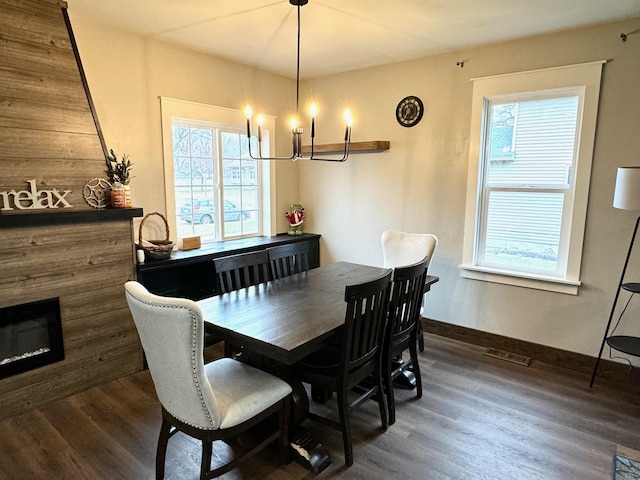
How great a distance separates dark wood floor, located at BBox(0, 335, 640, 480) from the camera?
6.61ft

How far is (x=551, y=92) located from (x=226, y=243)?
311cm

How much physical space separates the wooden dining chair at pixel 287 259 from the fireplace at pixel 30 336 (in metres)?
1.45

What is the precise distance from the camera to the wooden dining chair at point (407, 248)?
3.31 metres

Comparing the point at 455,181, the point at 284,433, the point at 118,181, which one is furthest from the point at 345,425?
the point at 455,181

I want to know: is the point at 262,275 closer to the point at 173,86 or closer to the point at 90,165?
the point at 90,165

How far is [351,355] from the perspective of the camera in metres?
2.05

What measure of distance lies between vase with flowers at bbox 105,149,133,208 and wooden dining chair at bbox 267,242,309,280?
3.59ft

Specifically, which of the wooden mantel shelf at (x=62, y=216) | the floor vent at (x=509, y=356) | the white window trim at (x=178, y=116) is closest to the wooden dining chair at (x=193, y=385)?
the wooden mantel shelf at (x=62, y=216)

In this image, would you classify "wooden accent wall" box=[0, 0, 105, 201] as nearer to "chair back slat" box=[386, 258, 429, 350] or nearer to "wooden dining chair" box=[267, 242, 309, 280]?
"wooden dining chair" box=[267, 242, 309, 280]

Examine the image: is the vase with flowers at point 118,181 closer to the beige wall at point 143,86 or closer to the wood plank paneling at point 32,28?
the beige wall at point 143,86

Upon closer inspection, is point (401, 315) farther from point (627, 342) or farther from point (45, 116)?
point (45, 116)

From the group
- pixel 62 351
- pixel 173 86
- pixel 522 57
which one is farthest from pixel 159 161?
pixel 522 57

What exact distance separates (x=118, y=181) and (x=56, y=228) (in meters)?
0.52

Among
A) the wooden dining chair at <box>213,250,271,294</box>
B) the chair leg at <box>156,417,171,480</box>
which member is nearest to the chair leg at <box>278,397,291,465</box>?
the chair leg at <box>156,417,171,480</box>
